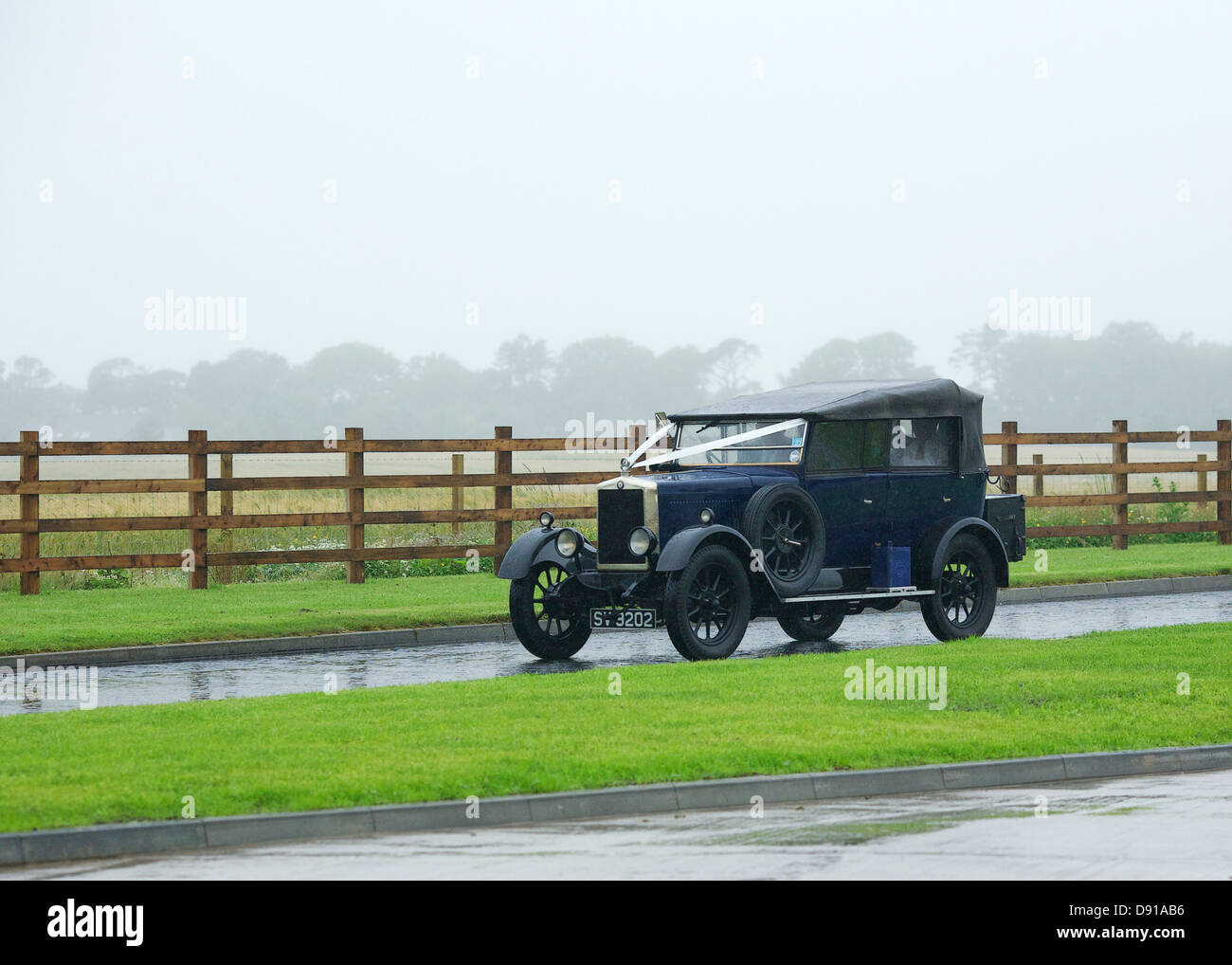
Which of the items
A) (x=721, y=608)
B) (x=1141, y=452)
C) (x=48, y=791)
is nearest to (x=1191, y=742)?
(x=721, y=608)

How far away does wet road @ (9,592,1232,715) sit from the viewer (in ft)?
43.1

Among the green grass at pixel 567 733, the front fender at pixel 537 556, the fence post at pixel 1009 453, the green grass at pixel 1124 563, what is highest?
the fence post at pixel 1009 453

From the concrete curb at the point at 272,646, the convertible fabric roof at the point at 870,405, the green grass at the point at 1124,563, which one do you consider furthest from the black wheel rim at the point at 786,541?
the green grass at the point at 1124,563

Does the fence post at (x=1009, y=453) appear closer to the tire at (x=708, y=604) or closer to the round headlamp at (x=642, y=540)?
the tire at (x=708, y=604)

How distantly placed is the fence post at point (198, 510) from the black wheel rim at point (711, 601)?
854cm

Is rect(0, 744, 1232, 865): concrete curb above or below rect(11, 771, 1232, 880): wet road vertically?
above

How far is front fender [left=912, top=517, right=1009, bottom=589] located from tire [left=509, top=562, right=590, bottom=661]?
3.13 meters

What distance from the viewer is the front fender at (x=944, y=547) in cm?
1523

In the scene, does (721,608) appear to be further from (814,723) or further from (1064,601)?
(1064,601)

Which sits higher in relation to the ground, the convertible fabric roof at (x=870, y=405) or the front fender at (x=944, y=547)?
the convertible fabric roof at (x=870, y=405)

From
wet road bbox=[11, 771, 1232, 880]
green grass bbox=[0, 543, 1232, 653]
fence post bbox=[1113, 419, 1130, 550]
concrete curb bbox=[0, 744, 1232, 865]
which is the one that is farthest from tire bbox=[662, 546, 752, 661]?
fence post bbox=[1113, 419, 1130, 550]

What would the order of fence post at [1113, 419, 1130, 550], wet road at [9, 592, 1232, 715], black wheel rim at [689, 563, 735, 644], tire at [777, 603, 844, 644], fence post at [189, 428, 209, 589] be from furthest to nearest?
fence post at [1113, 419, 1130, 550]
fence post at [189, 428, 209, 589]
tire at [777, 603, 844, 644]
black wheel rim at [689, 563, 735, 644]
wet road at [9, 592, 1232, 715]

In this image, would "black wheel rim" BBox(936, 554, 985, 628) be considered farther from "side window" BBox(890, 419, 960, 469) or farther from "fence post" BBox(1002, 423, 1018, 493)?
"fence post" BBox(1002, 423, 1018, 493)

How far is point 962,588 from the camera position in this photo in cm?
1570
